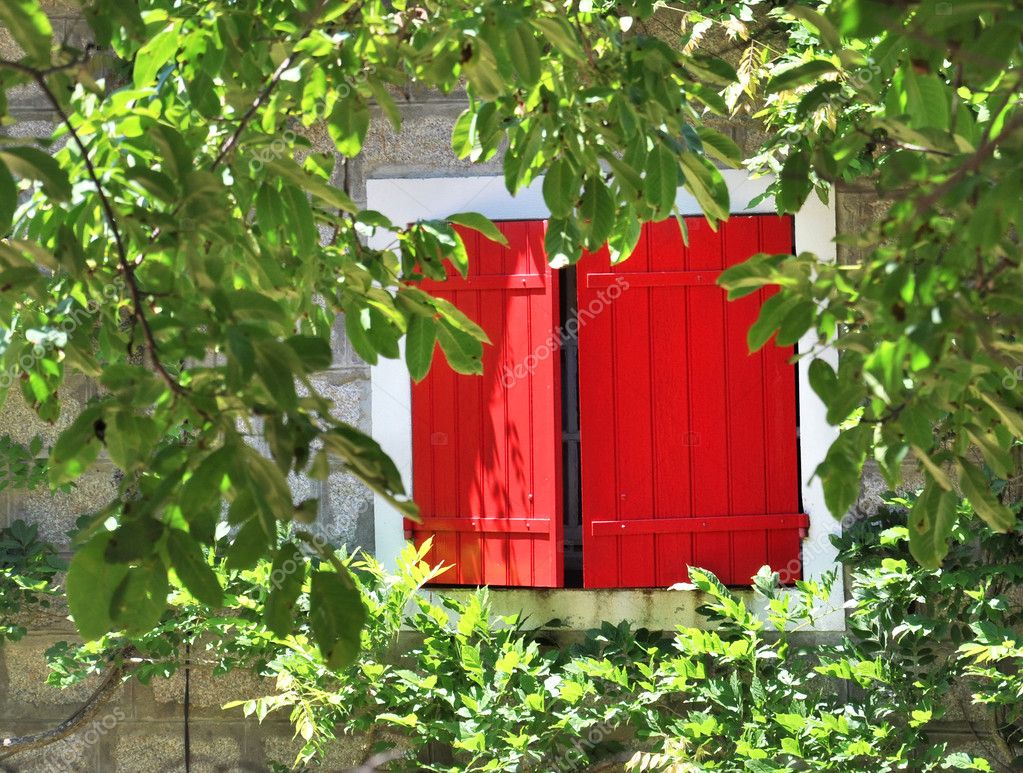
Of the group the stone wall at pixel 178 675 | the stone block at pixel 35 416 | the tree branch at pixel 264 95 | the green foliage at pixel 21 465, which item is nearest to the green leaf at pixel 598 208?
the tree branch at pixel 264 95

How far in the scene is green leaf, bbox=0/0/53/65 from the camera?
1.55 metres

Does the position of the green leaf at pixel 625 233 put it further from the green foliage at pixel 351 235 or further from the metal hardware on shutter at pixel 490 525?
the metal hardware on shutter at pixel 490 525

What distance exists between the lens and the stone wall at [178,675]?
16.0ft

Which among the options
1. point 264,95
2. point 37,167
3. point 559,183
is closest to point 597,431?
point 559,183

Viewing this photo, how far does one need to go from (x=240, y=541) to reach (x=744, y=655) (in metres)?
3.04

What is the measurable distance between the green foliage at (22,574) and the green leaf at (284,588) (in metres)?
3.36

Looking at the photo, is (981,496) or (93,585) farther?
(981,496)

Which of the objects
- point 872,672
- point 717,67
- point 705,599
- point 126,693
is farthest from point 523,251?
point 717,67

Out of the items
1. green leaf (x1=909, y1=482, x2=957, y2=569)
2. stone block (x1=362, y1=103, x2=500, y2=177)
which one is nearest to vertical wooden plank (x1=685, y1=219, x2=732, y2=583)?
stone block (x1=362, y1=103, x2=500, y2=177)

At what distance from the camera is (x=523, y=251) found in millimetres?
4688

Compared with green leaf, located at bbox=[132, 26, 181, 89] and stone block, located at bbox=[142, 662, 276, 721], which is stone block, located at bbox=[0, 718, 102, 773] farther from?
green leaf, located at bbox=[132, 26, 181, 89]

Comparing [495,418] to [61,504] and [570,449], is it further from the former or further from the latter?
[61,504]

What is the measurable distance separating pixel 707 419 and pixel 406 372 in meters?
1.08

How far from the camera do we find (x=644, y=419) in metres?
4.72
